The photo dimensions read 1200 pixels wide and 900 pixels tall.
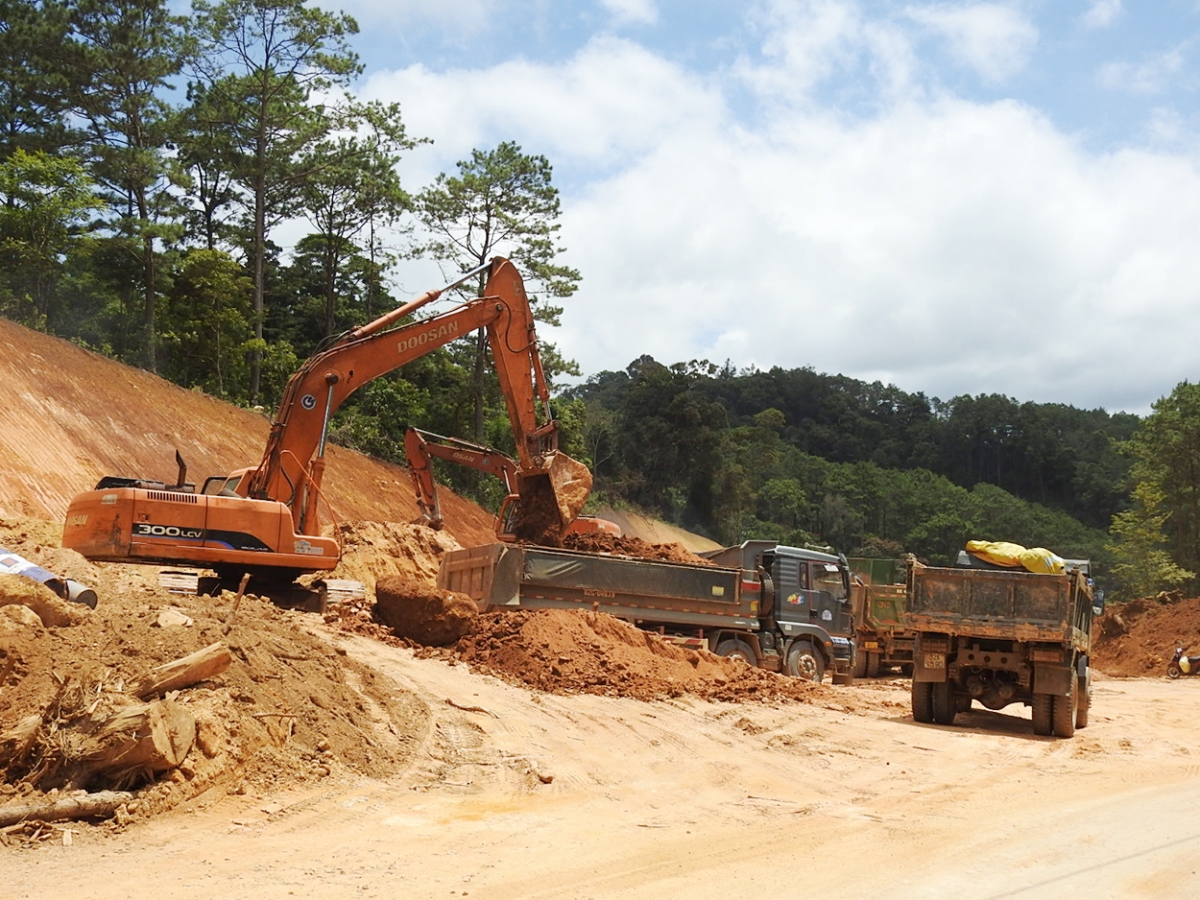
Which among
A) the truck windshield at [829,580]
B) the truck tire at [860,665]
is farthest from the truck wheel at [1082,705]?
the truck tire at [860,665]

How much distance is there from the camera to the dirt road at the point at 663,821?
6.63m

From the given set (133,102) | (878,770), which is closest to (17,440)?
(133,102)

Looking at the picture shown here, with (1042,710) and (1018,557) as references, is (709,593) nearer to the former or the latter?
(1018,557)

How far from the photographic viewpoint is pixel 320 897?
20.2 ft

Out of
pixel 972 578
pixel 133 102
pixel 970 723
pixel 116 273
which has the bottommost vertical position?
pixel 970 723

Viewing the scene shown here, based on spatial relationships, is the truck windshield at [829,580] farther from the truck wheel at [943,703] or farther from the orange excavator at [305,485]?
the truck wheel at [943,703]

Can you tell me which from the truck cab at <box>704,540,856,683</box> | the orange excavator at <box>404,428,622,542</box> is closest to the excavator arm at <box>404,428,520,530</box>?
the orange excavator at <box>404,428,622,542</box>

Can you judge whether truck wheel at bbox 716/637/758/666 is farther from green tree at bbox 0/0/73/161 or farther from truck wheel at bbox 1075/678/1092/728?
green tree at bbox 0/0/73/161

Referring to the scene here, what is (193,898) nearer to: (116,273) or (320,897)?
(320,897)

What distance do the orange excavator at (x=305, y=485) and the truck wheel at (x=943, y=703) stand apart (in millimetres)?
6327

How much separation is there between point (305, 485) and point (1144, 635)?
1121 inches

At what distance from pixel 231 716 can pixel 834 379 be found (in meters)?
125

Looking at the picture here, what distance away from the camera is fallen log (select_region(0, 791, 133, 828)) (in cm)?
704

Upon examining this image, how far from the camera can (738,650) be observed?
61.1 ft
